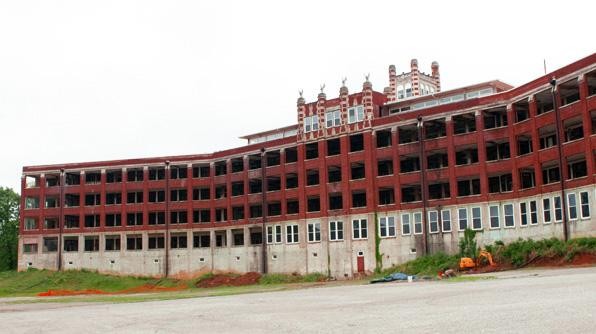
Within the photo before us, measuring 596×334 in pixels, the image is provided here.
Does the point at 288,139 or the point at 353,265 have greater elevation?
the point at 288,139

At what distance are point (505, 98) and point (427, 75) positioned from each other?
28.3 metres

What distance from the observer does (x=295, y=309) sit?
27.3 metres

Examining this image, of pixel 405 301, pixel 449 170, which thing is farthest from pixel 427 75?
pixel 405 301

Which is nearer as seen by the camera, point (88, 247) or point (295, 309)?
point (295, 309)

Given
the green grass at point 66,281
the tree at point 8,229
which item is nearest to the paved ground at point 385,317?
the green grass at point 66,281

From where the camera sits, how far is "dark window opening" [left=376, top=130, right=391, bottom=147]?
7216 centimetres

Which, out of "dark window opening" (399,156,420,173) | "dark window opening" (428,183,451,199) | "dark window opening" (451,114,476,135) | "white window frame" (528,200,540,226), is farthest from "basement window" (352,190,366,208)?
"white window frame" (528,200,540,226)

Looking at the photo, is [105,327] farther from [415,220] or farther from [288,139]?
[288,139]

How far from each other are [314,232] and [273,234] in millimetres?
6107

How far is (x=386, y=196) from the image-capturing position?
72875 millimetres

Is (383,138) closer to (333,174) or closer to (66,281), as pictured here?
(333,174)

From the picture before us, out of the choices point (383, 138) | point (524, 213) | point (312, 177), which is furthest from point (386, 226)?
point (524, 213)

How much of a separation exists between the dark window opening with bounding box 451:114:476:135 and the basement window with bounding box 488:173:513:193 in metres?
5.49

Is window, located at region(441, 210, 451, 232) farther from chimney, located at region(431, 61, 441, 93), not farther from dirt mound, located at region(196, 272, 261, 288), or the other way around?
chimney, located at region(431, 61, 441, 93)
